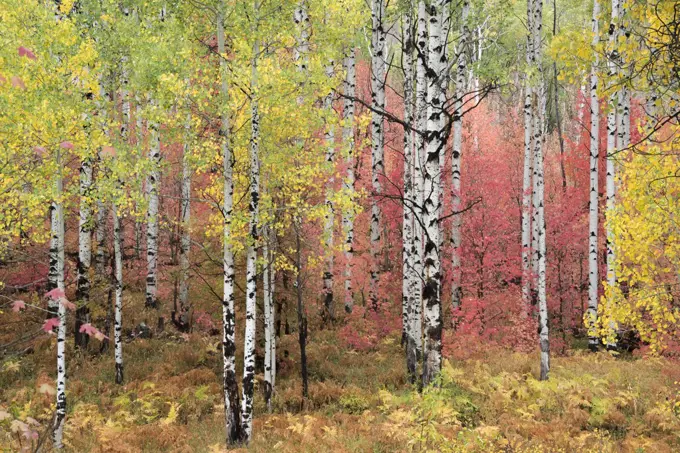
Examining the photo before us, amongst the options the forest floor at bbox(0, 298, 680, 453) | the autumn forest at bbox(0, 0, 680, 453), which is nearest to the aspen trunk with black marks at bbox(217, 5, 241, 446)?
the autumn forest at bbox(0, 0, 680, 453)

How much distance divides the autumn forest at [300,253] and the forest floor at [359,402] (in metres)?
0.07

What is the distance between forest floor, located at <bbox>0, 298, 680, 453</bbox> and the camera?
27.0 ft

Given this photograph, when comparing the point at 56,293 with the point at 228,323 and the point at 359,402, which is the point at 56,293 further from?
the point at 359,402

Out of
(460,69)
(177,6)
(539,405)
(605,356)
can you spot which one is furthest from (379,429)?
(460,69)

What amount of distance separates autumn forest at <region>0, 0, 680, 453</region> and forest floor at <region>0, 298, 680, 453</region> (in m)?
Answer: 0.07

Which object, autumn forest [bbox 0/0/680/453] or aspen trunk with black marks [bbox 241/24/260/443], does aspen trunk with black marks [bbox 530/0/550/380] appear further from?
aspen trunk with black marks [bbox 241/24/260/443]

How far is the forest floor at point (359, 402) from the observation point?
8.23 metres

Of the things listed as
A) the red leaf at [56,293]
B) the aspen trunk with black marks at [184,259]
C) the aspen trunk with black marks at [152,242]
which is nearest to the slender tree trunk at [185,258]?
the aspen trunk with black marks at [184,259]

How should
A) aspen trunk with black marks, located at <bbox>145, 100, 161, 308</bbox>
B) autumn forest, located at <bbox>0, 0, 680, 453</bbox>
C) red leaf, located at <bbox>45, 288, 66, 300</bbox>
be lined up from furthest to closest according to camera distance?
aspen trunk with black marks, located at <bbox>145, 100, 161, 308</bbox>
autumn forest, located at <bbox>0, 0, 680, 453</bbox>
red leaf, located at <bbox>45, 288, 66, 300</bbox>

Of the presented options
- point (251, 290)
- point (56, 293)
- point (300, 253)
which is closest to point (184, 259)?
point (300, 253)

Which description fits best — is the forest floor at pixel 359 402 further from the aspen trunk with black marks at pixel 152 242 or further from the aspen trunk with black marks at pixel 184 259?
the aspen trunk with black marks at pixel 152 242

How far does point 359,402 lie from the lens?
11211 millimetres

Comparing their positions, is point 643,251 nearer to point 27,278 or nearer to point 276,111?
point 276,111

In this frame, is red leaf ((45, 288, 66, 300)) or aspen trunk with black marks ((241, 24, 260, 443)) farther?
aspen trunk with black marks ((241, 24, 260, 443))
